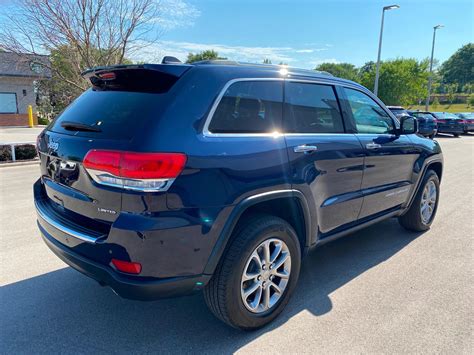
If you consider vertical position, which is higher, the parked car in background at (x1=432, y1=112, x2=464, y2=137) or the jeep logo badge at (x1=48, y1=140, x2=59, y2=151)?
the jeep logo badge at (x1=48, y1=140, x2=59, y2=151)

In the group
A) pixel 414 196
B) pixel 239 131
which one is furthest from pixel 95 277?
pixel 414 196

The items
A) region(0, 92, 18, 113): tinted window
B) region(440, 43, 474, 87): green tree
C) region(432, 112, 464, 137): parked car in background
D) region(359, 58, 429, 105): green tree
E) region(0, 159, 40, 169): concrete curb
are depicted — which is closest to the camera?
region(0, 159, 40, 169): concrete curb

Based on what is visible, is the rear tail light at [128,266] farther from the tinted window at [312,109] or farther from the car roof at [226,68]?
the tinted window at [312,109]

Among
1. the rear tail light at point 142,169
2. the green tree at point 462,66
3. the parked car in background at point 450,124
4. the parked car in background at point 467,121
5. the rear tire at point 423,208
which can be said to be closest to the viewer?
the rear tail light at point 142,169

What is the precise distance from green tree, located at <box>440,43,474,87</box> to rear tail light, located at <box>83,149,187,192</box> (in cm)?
11384

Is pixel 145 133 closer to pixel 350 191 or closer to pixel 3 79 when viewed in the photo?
pixel 350 191

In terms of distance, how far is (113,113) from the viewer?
2400 millimetres

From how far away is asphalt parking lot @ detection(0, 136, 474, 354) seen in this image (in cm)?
251

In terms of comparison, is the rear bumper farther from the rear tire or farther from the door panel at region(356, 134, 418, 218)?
the rear tire

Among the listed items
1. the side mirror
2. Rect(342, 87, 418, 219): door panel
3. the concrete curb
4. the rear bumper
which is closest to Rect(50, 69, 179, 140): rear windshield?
the rear bumper

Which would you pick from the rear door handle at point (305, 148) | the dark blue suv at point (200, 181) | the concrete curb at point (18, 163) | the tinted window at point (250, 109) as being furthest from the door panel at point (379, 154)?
the concrete curb at point (18, 163)

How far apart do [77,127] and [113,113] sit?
12.3 inches

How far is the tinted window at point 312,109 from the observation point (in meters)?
2.91

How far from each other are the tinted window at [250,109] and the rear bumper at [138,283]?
38.4 inches
